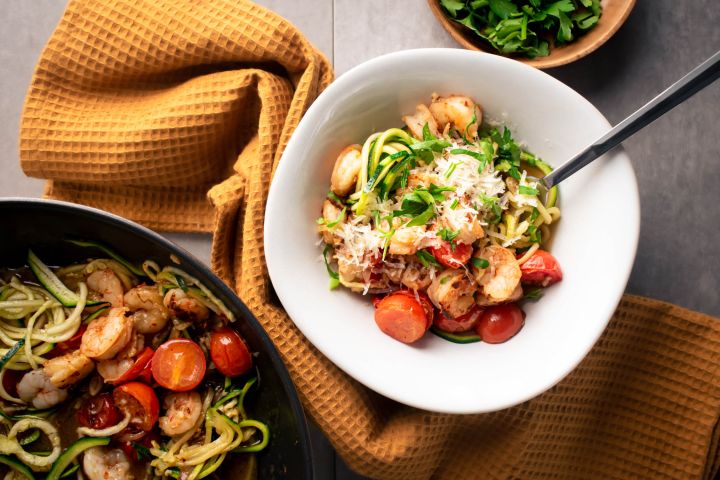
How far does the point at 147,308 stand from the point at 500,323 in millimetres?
870

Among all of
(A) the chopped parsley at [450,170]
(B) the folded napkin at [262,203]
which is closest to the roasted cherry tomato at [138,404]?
(B) the folded napkin at [262,203]

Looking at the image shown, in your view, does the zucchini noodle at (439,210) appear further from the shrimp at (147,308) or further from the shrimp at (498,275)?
the shrimp at (147,308)

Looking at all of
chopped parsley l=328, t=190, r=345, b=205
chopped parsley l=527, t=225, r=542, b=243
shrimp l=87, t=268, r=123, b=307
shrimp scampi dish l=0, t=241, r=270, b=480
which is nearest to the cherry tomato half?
shrimp scampi dish l=0, t=241, r=270, b=480

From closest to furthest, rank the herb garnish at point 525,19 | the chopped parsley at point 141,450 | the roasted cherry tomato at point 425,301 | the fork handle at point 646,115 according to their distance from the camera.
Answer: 1. the fork handle at point 646,115
2. the roasted cherry tomato at point 425,301
3. the chopped parsley at point 141,450
4. the herb garnish at point 525,19

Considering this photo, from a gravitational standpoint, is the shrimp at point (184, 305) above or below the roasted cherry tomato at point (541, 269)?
below

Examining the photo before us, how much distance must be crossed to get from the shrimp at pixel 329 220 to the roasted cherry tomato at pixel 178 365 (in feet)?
1.39

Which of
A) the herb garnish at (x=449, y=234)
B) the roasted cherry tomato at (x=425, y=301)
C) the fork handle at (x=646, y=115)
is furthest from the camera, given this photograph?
the roasted cherry tomato at (x=425, y=301)

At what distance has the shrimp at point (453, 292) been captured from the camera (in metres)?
1.59

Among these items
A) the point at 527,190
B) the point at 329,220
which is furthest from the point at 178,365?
the point at 527,190

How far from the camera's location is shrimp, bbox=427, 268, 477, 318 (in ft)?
5.22

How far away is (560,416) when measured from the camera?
188cm

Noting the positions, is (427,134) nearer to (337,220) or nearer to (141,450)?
Answer: (337,220)

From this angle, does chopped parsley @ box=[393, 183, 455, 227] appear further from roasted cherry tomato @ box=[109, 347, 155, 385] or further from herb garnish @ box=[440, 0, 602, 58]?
roasted cherry tomato @ box=[109, 347, 155, 385]

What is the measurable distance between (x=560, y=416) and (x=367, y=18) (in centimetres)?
122
